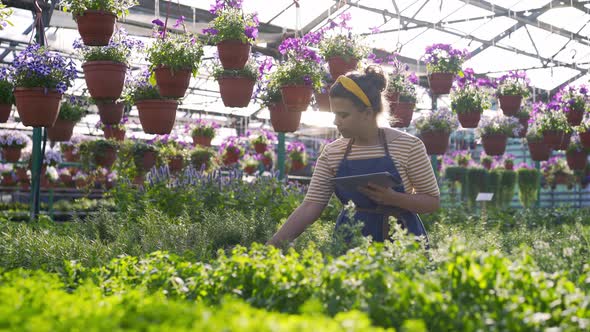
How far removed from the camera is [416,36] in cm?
1201

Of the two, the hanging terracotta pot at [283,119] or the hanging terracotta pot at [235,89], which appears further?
the hanging terracotta pot at [283,119]

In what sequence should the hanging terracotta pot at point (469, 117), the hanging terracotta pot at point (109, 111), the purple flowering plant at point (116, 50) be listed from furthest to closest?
the hanging terracotta pot at point (469, 117) < the hanging terracotta pot at point (109, 111) < the purple flowering plant at point (116, 50)

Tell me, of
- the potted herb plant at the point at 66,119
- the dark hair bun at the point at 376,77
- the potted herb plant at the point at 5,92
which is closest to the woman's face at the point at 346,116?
the dark hair bun at the point at 376,77

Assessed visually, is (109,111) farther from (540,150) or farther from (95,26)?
(540,150)

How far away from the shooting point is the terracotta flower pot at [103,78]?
4.01 metres

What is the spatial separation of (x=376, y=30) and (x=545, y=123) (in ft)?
10.4

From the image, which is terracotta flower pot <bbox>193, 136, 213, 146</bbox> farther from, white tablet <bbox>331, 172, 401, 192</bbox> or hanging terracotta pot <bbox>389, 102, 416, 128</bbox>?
white tablet <bbox>331, 172, 401, 192</bbox>

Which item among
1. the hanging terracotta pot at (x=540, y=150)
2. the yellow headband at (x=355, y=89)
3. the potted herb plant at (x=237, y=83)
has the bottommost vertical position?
the hanging terracotta pot at (x=540, y=150)

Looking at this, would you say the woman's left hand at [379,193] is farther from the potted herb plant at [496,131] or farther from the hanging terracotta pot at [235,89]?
the potted herb plant at [496,131]

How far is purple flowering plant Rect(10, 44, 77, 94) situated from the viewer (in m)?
4.08

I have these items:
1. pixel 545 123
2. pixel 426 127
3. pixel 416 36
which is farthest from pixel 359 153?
pixel 416 36

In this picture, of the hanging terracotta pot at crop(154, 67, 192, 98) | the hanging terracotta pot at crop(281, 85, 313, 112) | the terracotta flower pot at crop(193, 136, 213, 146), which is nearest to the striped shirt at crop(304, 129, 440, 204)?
the hanging terracotta pot at crop(154, 67, 192, 98)

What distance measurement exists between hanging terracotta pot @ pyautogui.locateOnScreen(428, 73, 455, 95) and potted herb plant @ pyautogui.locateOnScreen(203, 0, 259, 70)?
2.26 metres

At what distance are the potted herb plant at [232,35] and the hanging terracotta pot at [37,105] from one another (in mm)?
1045
